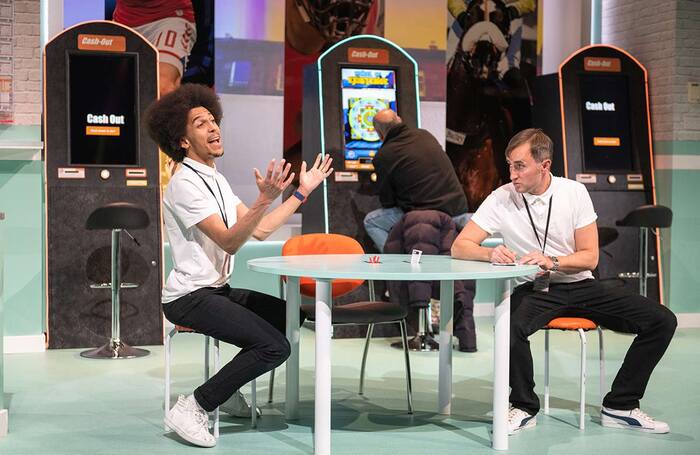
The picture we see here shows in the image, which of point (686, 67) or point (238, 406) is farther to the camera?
point (686, 67)

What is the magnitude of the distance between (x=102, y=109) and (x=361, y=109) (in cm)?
185

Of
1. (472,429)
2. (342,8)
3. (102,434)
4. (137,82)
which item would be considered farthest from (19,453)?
(342,8)

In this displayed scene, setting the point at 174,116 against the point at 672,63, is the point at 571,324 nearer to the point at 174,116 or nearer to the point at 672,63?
the point at 174,116

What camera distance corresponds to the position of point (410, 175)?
6.63 m

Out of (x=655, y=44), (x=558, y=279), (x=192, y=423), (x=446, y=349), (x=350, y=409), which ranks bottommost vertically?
(x=350, y=409)

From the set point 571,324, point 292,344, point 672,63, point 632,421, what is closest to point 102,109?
point 292,344

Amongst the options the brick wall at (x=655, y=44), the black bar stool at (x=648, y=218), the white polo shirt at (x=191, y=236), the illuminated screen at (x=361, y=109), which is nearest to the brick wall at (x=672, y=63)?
the brick wall at (x=655, y=44)

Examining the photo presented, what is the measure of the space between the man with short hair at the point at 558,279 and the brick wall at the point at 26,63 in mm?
3312

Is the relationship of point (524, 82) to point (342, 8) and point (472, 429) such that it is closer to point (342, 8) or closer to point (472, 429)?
point (342, 8)

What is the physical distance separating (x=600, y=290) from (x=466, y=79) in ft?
14.3

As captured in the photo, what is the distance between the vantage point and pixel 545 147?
4.59 metres

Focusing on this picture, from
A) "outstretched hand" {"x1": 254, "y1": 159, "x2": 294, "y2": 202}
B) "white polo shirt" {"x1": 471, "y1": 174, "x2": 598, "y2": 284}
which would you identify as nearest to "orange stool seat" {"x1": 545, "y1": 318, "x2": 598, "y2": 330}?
"white polo shirt" {"x1": 471, "y1": 174, "x2": 598, "y2": 284}

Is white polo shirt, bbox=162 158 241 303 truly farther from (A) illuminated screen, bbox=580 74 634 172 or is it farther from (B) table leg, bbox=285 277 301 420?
(A) illuminated screen, bbox=580 74 634 172

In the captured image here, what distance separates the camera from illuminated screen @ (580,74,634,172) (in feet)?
25.9
